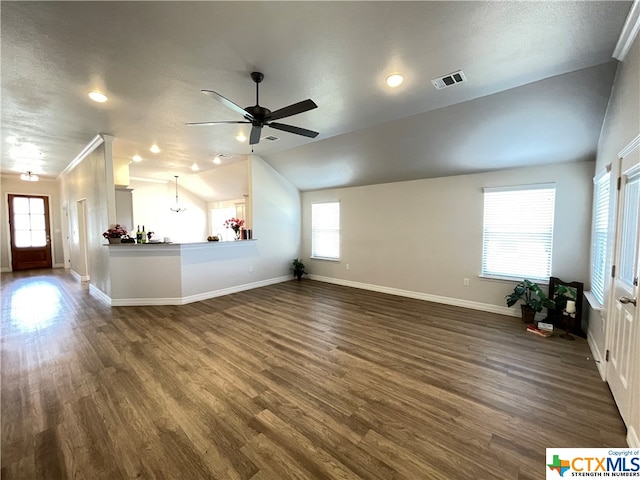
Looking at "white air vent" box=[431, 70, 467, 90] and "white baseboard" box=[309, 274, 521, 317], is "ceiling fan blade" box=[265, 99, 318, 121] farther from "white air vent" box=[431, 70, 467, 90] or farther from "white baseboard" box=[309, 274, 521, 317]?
"white baseboard" box=[309, 274, 521, 317]

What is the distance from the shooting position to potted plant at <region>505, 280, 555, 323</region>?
356 centimetres

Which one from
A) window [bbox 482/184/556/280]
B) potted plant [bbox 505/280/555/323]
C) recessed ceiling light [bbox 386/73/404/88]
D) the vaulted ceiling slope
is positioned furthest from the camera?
window [bbox 482/184/556/280]

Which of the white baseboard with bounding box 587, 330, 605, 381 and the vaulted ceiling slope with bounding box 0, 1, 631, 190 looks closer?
the vaulted ceiling slope with bounding box 0, 1, 631, 190

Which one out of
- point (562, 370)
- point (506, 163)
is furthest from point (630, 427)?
point (506, 163)

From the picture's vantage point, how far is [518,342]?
3.20m

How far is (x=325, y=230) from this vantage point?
21.9 feet

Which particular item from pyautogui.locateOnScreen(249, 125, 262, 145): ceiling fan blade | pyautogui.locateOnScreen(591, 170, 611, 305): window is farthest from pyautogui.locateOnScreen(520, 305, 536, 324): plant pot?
pyautogui.locateOnScreen(249, 125, 262, 145): ceiling fan blade

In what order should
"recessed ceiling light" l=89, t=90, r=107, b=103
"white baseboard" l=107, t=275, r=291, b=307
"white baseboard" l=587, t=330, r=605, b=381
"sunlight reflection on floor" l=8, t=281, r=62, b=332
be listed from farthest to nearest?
"white baseboard" l=107, t=275, r=291, b=307, "sunlight reflection on floor" l=8, t=281, r=62, b=332, "recessed ceiling light" l=89, t=90, r=107, b=103, "white baseboard" l=587, t=330, r=605, b=381

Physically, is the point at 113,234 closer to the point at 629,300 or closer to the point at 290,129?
the point at 290,129

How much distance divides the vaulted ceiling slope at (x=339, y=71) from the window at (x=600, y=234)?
67 cm

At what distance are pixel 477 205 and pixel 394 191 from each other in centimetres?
154

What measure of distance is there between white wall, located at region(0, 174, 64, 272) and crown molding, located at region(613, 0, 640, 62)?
12355 millimetres

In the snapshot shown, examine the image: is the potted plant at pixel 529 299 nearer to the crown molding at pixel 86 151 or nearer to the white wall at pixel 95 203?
the white wall at pixel 95 203

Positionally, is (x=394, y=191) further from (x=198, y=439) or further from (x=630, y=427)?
(x=198, y=439)
